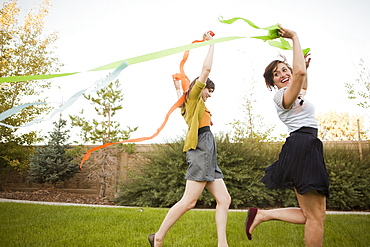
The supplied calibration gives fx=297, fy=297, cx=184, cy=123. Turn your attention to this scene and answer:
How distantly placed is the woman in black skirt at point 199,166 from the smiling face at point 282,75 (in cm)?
54

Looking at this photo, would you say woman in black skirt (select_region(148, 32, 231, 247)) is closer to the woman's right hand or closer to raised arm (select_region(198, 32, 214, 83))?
raised arm (select_region(198, 32, 214, 83))

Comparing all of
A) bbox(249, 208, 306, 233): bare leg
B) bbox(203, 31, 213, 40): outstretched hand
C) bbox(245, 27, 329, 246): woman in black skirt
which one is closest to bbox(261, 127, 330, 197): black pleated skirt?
bbox(245, 27, 329, 246): woman in black skirt

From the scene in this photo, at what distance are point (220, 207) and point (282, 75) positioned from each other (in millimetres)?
1253

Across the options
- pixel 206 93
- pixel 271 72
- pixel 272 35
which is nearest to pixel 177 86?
pixel 206 93

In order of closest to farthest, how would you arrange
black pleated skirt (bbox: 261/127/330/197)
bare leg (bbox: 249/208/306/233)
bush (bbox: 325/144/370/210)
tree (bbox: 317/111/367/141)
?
black pleated skirt (bbox: 261/127/330/197) < bare leg (bbox: 249/208/306/233) < bush (bbox: 325/144/370/210) < tree (bbox: 317/111/367/141)

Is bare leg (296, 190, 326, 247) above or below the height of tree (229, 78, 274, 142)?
below

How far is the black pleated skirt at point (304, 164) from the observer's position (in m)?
1.96

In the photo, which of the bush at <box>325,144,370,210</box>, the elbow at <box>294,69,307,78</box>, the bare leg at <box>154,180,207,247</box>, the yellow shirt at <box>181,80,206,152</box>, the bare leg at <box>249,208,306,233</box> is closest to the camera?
the elbow at <box>294,69,307,78</box>

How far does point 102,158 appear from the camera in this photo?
9.20m

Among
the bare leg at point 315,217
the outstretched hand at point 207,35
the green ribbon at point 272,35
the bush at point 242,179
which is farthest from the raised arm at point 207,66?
Answer: the bush at point 242,179

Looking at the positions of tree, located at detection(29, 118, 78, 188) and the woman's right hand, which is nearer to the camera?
the woman's right hand

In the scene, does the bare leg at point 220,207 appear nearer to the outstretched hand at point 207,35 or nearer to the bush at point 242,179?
the outstretched hand at point 207,35

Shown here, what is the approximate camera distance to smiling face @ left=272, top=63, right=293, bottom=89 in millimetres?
2362

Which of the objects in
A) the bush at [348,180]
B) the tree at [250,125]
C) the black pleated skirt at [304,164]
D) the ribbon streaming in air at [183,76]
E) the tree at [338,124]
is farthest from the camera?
the tree at [338,124]
